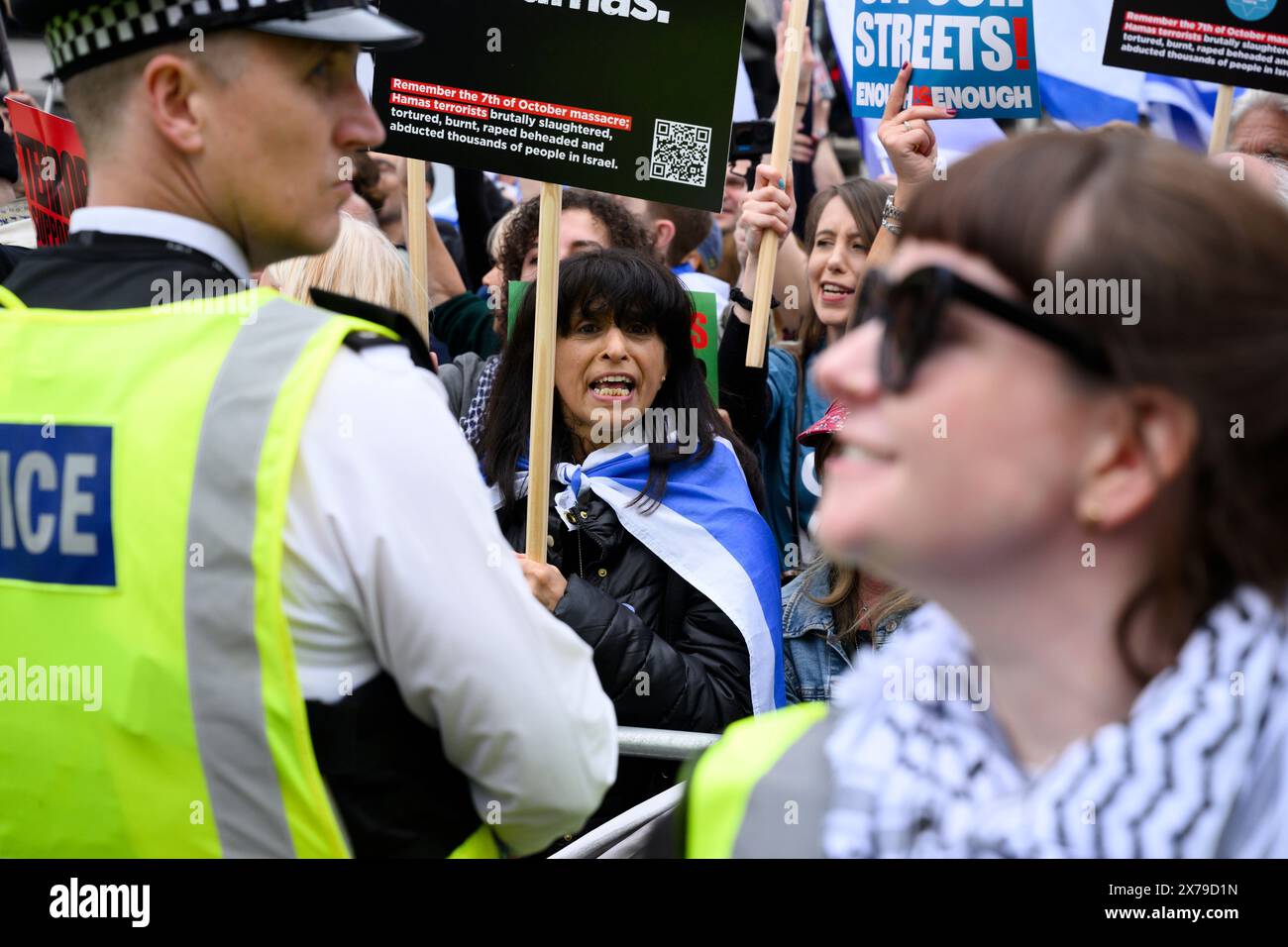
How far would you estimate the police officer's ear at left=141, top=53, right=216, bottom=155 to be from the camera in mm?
1746

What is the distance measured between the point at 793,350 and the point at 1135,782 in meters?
3.62

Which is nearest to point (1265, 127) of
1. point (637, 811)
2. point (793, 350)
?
point (793, 350)

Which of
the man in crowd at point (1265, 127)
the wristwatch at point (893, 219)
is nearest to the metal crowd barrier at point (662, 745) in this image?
the wristwatch at point (893, 219)

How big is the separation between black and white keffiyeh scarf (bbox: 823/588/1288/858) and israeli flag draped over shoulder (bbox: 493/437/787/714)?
1.99 metres

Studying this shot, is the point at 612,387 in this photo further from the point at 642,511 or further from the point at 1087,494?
the point at 1087,494

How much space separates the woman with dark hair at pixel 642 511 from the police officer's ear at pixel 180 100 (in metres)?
1.41

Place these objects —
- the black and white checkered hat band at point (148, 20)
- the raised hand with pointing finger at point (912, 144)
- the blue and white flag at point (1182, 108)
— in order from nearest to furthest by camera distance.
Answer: the black and white checkered hat band at point (148, 20) < the raised hand with pointing finger at point (912, 144) < the blue and white flag at point (1182, 108)

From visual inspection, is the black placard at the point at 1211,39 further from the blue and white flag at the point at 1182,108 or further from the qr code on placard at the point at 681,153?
the blue and white flag at the point at 1182,108

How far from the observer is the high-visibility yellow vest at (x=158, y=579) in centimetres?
158

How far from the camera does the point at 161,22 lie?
5.67ft

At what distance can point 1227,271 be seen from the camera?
117 centimetres

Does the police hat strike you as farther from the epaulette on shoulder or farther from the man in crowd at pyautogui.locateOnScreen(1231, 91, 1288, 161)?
the man in crowd at pyautogui.locateOnScreen(1231, 91, 1288, 161)

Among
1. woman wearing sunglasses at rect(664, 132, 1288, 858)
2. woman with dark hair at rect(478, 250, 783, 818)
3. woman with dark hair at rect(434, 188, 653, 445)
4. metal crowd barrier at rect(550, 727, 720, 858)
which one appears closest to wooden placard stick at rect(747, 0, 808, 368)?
woman with dark hair at rect(478, 250, 783, 818)

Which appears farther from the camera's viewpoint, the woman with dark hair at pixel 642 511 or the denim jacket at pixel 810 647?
the denim jacket at pixel 810 647
